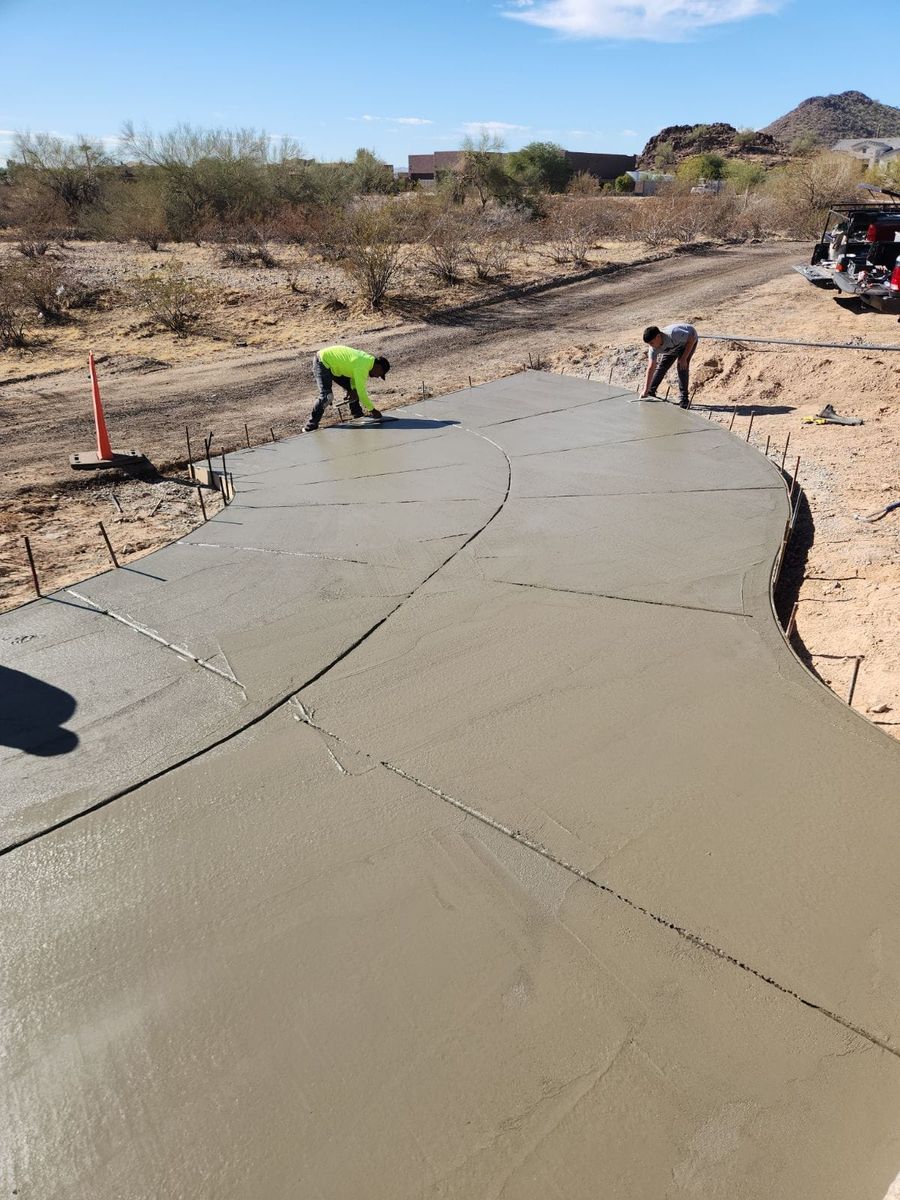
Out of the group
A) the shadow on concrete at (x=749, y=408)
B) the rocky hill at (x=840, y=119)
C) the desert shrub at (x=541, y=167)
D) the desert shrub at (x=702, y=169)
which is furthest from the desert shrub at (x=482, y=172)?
the rocky hill at (x=840, y=119)

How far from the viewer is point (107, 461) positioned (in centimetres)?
784

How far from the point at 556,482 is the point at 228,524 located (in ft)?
8.60

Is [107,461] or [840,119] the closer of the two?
[107,461]

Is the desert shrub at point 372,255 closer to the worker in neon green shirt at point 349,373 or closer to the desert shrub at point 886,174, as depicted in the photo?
the worker in neon green shirt at point 349,373

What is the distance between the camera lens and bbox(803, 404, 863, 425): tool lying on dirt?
28.2 ft

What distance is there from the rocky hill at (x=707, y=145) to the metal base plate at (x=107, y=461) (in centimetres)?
6858

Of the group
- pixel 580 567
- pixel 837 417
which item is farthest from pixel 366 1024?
pixel 837 417

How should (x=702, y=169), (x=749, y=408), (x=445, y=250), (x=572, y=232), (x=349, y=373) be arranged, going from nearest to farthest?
(x=349, y=373) → (x=749, y=408) → (x=445, y=250) → (x=572, y=232) → (x=702, y=169)

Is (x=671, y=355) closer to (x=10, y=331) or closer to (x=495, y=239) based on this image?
(x=10, y=331)

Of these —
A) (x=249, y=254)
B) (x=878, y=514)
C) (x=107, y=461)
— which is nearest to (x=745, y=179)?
(x=249, y=254)

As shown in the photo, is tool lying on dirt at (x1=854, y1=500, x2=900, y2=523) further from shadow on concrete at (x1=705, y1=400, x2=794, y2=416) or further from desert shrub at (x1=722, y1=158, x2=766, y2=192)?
desert shrub at (x1=722, y1=158, x2=766, y2=192)

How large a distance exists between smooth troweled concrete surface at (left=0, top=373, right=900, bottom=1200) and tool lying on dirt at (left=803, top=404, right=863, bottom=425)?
4.94 m

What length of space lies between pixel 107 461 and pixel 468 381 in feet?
18.7

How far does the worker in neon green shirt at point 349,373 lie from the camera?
26.1ft
